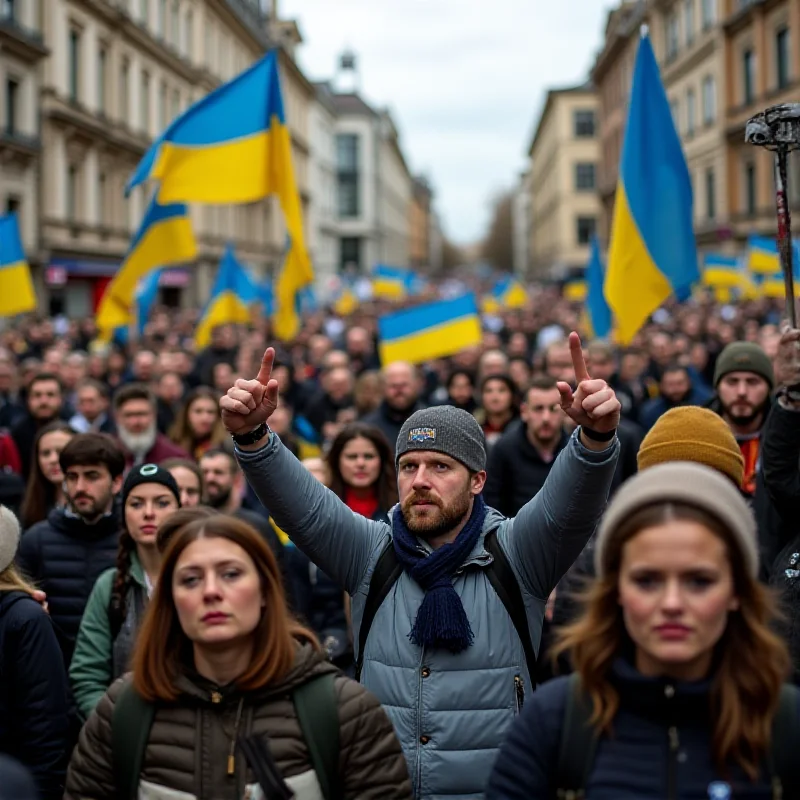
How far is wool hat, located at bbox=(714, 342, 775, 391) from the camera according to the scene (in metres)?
5.54

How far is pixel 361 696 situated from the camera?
267 cm

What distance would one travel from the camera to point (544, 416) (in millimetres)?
6555

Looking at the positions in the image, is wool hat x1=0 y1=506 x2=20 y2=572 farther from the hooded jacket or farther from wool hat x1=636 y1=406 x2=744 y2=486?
wool hat x1=636 y1=406 x2=744 y2=486

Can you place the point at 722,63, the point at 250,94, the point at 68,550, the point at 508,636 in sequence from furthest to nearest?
1. the point at 722,63
2. the point at 250,94
3. the point at 68,550
4. the point at 508,636

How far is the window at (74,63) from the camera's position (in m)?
37.2

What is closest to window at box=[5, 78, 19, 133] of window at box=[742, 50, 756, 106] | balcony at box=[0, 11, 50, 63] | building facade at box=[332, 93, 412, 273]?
balcony at box=[0, 11, 50, 63]

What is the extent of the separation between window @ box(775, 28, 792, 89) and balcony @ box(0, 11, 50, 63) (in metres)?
23.3

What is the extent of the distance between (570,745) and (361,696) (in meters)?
0.57

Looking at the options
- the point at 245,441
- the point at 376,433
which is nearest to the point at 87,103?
the point at 376,433

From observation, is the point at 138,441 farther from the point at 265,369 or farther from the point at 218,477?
the point at 265,369

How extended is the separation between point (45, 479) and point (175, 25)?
44238mm

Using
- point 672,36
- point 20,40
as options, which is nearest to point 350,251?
point 672,36

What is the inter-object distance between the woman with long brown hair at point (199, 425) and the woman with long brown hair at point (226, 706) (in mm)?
5110

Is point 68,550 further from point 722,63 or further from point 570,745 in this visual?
point 722,63
